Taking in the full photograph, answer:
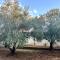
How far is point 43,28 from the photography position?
519 inches

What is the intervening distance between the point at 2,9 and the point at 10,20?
2.09m

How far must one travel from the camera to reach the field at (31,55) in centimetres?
1262

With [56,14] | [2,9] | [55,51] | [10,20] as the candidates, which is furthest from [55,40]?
[2,9]

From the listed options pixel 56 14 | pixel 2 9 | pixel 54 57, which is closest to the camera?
pixel 54 57

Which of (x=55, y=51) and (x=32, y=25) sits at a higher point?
(x=32, y=25)

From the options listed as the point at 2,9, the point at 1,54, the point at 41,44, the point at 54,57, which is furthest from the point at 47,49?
the point at 2,9

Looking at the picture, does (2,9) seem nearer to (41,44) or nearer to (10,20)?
(10,20)

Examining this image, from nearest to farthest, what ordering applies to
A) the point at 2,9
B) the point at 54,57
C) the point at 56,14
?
the point at 54,57 < the point at 56,14 < the point at 2,9

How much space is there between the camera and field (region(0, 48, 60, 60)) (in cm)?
1262

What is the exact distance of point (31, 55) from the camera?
13.0 metres

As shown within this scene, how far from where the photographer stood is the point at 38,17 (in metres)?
13.6

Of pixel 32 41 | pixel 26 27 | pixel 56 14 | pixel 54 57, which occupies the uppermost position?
pixel 56 14

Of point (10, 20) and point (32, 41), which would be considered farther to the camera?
point (32, 41)

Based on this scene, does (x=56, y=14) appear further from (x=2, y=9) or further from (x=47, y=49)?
(x=2, y=9)
